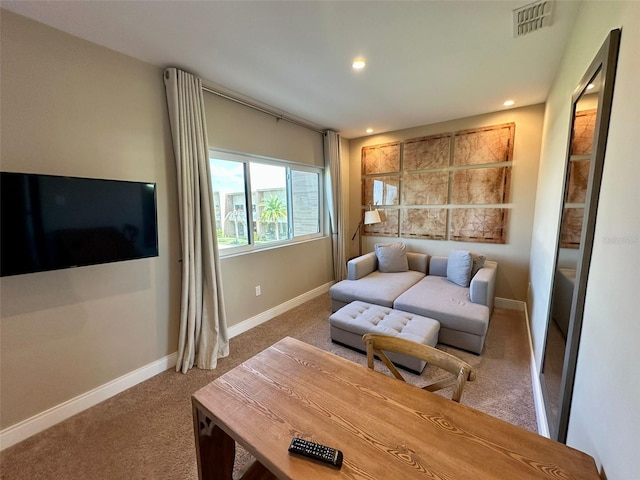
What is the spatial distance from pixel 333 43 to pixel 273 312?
2841 mm

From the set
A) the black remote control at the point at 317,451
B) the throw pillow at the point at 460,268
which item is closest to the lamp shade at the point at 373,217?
the throw pillow at the point at 460,268

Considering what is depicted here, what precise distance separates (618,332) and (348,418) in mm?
878

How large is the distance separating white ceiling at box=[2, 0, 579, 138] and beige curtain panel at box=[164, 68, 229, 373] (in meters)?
0.26

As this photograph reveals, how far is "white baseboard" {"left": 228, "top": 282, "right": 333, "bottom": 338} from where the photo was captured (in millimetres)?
2891

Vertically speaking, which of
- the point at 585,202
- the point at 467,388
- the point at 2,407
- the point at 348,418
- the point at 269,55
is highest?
the point at 269,55

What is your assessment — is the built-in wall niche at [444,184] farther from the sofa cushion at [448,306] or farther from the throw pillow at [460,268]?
the sofa cushion at [448,306]

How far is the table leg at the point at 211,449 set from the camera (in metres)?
1.07

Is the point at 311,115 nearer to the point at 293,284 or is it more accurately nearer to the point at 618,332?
the point at 293,284

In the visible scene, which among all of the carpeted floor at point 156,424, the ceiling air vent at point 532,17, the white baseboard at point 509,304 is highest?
the ceiling air vent at point 532,17

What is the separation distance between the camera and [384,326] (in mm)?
2326

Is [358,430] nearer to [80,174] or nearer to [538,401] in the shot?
[538,401]

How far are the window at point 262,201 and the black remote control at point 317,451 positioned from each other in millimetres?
2254

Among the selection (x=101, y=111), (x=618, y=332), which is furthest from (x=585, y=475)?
(x=101, y=111)

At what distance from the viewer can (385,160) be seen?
418 centimetres
